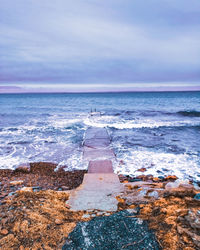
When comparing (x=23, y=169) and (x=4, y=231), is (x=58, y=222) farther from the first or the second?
(x=23, y=169)

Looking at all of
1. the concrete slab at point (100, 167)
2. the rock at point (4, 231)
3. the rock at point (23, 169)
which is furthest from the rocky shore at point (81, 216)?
the rock at point (23, 169)

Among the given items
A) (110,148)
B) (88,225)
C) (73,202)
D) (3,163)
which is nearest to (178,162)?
(110,148)

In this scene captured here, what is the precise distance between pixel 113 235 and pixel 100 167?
16.1 feet

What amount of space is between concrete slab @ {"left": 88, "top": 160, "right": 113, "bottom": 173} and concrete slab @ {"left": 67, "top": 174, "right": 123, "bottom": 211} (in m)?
0.76

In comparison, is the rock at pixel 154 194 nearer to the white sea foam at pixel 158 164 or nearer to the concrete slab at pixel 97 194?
the concrete slab at pixel 97 194

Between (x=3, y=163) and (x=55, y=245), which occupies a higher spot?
(x=55, y=245)

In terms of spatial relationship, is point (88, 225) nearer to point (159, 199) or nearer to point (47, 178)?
point (159, 199)

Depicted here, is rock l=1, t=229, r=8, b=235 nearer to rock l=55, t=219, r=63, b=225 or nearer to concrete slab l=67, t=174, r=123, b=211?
rock l=55, t=219, r=63, b=225

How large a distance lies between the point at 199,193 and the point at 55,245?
3.58 meters

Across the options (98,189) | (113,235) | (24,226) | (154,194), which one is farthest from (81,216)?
(154,194)

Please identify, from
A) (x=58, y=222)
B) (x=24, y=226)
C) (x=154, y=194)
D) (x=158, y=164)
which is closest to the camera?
(x=24, y=226)

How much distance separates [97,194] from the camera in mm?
5422

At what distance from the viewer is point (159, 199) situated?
14.8 feet

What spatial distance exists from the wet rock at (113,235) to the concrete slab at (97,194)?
93 cm
